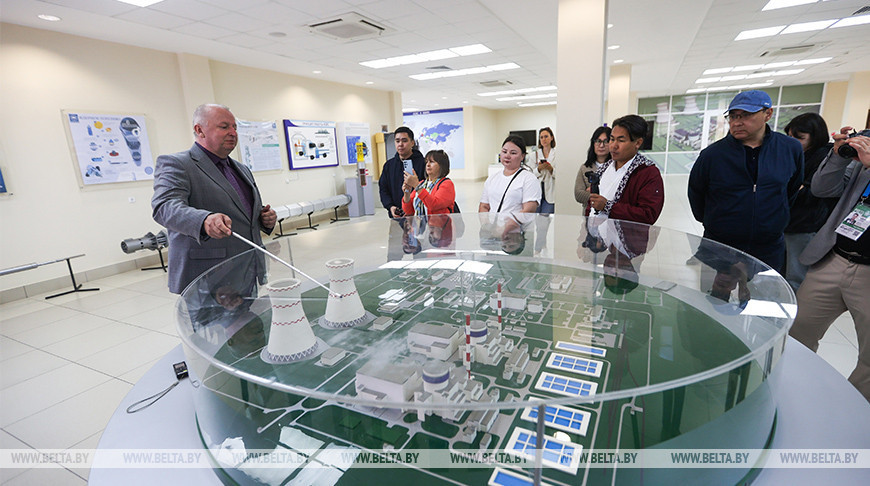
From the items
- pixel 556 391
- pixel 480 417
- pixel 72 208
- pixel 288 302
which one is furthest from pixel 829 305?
pixel 72 208

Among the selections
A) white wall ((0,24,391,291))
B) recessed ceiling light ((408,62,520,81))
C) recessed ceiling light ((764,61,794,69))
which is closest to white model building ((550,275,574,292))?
white wall ((0,24,391,291))

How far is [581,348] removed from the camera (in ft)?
5.28

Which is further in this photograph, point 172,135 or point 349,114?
point 349,114

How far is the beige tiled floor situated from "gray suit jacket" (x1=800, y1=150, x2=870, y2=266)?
56cm

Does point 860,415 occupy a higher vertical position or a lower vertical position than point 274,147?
lower

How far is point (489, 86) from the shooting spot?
37.7 ft

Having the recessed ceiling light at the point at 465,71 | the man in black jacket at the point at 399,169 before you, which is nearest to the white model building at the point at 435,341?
the man in black jacket at the point at 399,169

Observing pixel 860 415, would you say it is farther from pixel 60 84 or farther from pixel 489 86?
pixel 489 86

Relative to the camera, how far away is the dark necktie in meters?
2.38

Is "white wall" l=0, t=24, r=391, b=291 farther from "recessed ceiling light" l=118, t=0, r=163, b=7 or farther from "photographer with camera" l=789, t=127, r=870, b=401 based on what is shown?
"photographer with camera" l=789, t=127, r=870, b=401

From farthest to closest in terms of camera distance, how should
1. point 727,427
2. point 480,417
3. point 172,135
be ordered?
point 172,135 → point 480,417 → point 727,427

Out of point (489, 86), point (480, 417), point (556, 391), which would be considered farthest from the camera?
point (489, 86)

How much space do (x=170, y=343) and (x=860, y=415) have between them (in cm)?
433

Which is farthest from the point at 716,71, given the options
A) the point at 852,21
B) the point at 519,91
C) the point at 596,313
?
the point at 596,313
